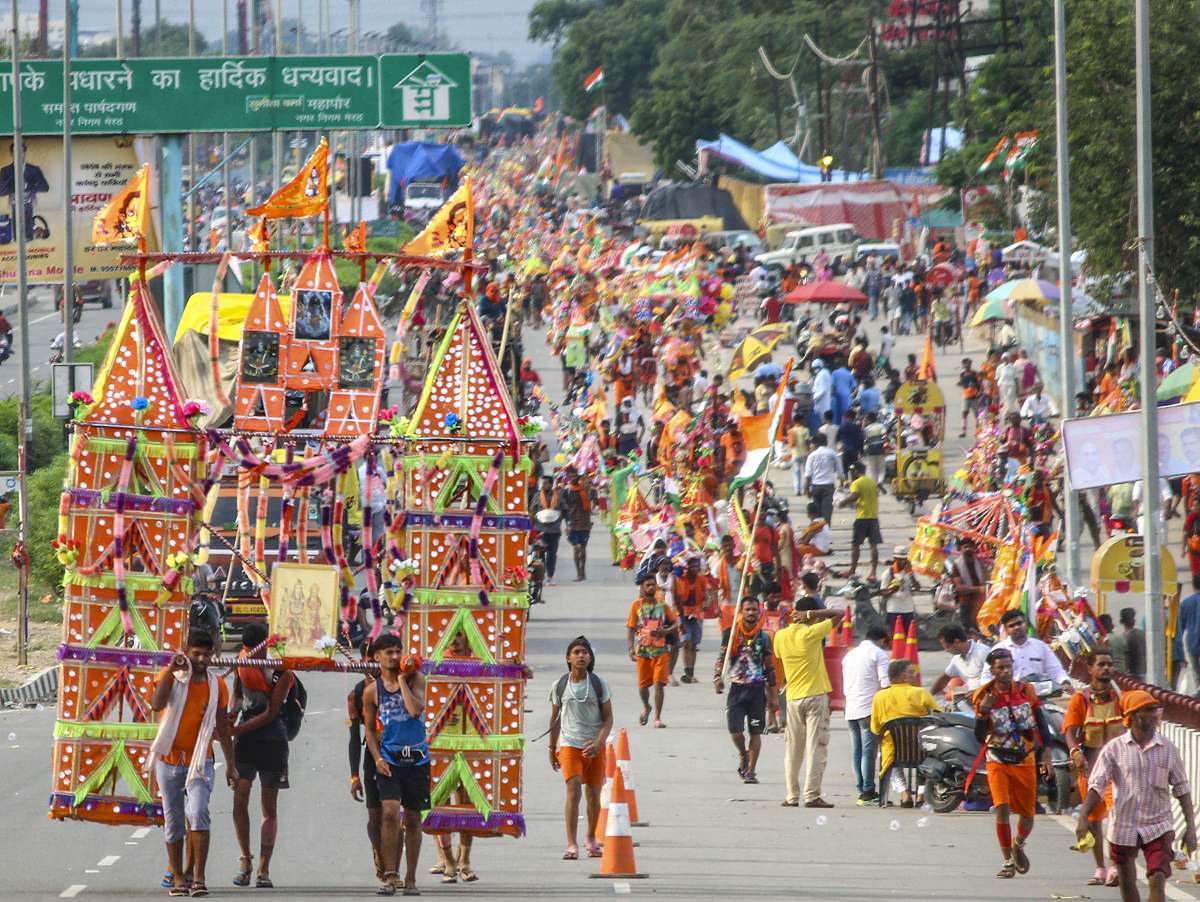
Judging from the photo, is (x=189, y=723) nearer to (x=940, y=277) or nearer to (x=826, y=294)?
(x=826, y=294)

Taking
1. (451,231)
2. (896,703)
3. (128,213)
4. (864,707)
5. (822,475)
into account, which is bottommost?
(864,707)

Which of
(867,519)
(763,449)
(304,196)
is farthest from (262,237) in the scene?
(867,519)

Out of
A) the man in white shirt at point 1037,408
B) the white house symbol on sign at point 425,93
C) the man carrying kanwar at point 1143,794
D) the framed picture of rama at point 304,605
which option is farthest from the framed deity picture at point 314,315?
the white house symbol on sign at point 425,93

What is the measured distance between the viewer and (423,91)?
32188 mm

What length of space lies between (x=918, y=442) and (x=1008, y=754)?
18.5m

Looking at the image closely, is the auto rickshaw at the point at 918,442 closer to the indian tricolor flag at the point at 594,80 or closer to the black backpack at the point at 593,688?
the black backpack at the point at 593,688

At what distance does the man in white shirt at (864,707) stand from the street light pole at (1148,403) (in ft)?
7.96

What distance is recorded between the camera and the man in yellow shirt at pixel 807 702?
1569 centimetres

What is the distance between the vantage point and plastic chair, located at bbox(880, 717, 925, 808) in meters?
15.3

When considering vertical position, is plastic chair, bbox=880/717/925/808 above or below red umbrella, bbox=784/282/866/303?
below

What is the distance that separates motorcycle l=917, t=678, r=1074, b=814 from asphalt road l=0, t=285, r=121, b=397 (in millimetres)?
35305

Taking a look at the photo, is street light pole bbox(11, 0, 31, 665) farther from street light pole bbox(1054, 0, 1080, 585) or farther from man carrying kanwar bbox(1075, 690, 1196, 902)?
man carrying kanwar bbox(1075, 690, 1196, 902)

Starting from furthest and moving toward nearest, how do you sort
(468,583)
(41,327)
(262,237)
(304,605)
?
(41,327), (262,237), (468,583), (304,605)

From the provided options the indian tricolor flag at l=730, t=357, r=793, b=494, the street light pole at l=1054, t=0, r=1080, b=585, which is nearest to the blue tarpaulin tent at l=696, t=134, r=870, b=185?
the street light pole at l=1054, t=0, r=1080, b=585
